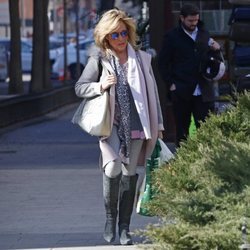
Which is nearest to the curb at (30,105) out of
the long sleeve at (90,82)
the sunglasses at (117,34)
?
the long sleeve at (90,82)

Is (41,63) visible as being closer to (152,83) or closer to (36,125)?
(36,125)

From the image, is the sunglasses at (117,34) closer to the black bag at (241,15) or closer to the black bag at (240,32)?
the black bag at (240,32)

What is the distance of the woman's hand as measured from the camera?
27.3 feet

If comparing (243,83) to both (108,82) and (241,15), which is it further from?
(108,82)

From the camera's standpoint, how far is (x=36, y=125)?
2189 centimetres

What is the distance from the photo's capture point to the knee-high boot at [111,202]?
27.7 ft

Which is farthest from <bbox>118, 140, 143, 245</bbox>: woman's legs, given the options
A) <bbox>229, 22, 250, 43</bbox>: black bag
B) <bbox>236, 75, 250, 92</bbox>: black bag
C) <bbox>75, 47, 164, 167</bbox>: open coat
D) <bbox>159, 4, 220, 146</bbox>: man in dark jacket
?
<bbox>229, 22, 250, 43</bbox>: black bag

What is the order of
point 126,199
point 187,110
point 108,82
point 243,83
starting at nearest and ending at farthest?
1. point 108,82
2. point 126,199
3. point 187,110
4. point 243,83

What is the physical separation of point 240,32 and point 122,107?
617 centimetres

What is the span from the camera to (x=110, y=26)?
837cm

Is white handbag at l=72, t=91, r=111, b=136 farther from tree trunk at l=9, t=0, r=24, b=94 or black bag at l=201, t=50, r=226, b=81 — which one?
tree trunk at l=9, t=0, r=24, b=94

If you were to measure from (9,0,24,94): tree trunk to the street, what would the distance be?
8.78 m

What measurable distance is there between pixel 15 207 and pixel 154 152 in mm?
2546

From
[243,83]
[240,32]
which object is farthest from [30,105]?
[243,83]
